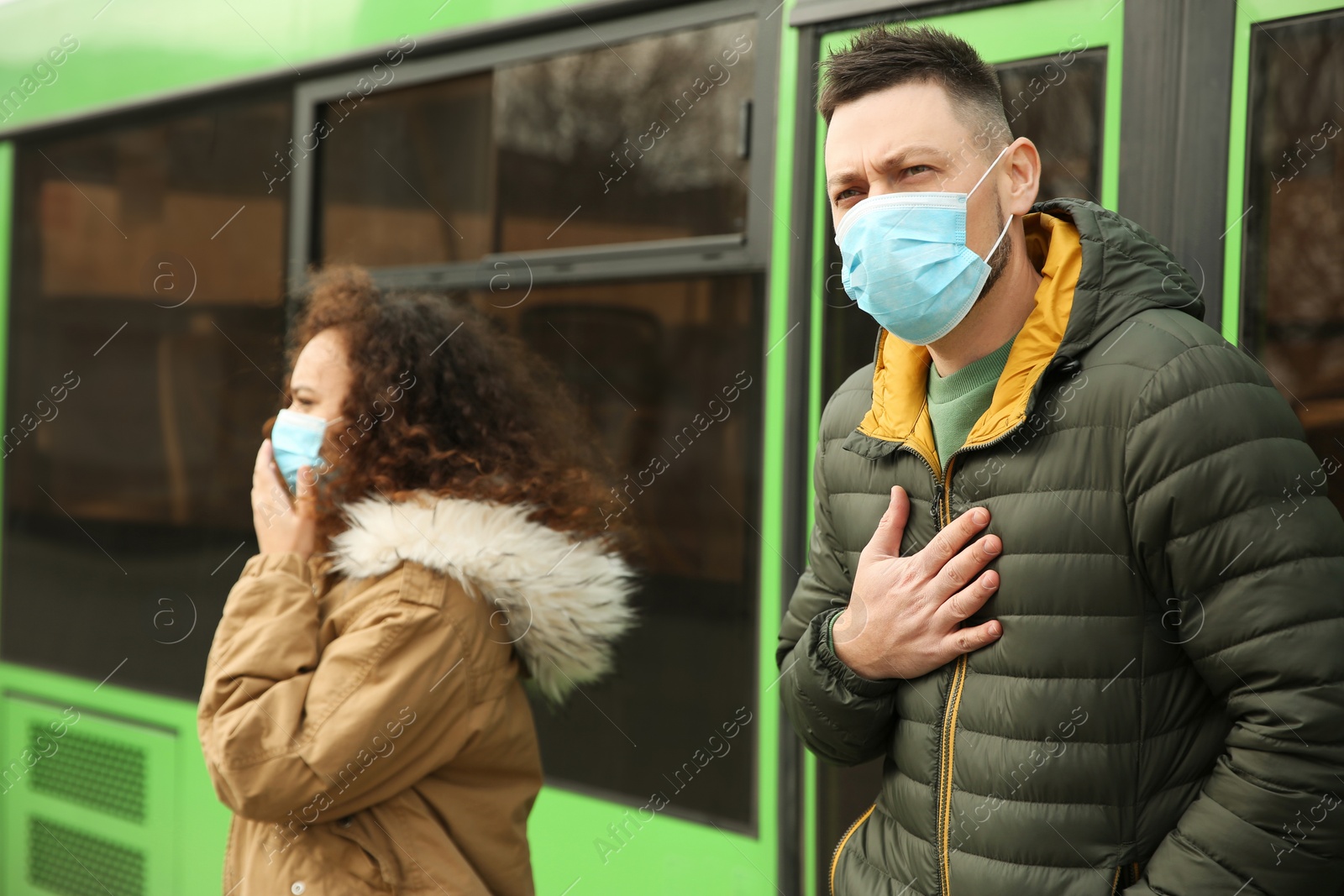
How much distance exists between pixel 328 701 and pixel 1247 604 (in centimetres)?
139

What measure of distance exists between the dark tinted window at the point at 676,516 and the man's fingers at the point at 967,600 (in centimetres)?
97

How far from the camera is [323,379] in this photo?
2.31m

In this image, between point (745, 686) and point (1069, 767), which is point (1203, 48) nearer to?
point (1069, 767)

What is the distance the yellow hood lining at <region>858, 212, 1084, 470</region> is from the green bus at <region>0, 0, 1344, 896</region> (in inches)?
17.2

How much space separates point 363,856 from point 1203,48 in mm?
1958

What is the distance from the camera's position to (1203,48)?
1971 millimetres

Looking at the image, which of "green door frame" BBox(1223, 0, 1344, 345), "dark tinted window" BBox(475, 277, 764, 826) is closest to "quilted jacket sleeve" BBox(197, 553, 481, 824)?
"dark tinted window" BBox(475, 277, 764, 826)

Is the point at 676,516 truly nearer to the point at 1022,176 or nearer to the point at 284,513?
the point at 284,513

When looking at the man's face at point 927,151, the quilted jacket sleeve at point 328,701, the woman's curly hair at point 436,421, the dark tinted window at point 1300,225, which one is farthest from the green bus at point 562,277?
the quilted jacket sleeve at point 328,701

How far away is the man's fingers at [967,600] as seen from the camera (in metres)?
1.58

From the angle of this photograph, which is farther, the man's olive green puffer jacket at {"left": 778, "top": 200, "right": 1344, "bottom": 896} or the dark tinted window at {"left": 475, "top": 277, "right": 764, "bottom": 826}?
the dark tinted window at {"left": 475, "top": 277, "right": 764, "bottom": 826}

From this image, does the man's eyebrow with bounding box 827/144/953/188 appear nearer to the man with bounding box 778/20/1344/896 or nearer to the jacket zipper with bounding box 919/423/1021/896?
the man with bounding box 778/20/1344/896

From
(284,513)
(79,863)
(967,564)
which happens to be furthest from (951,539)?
(79,863)

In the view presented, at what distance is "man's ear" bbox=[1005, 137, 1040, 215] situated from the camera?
1.68m
